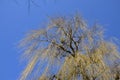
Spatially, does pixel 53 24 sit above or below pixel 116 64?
above

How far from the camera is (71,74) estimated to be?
1418 cm

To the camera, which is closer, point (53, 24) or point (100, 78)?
point (100, 78)

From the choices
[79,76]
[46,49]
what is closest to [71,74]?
[79,76]

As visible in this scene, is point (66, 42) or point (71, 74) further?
point (66, 42)

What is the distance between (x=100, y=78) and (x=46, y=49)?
6.45 feet

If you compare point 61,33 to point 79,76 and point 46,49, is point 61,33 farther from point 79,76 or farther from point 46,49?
point 79,76

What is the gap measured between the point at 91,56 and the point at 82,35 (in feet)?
3.42

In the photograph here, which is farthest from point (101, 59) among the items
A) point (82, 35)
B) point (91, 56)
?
point (82, 35)

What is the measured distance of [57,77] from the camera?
14445 millimetres

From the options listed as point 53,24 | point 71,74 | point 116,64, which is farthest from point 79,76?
point 53,24

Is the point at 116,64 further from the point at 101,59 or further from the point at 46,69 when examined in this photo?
the point at 46,69

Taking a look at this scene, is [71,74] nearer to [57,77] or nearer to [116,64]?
[57,77]

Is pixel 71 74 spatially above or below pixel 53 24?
below

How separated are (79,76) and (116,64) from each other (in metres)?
1.29
